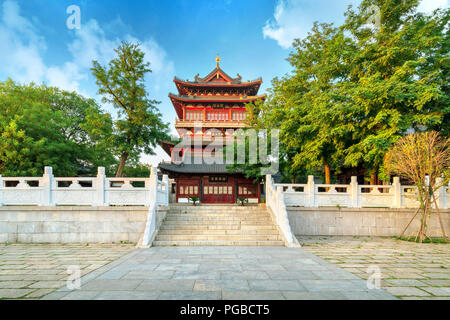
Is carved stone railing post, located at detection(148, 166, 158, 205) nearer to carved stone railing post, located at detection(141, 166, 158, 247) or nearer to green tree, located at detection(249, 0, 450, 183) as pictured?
carved stone railing post, located at detection(141, 166, 158, 247)

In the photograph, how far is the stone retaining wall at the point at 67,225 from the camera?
778 centimetres

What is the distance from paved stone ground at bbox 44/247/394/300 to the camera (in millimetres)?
3408

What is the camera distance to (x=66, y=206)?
7.98 m

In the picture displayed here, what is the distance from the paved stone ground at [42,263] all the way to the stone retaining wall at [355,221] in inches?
263

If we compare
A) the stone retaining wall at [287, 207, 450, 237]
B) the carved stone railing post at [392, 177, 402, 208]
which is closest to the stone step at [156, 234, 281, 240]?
the stone retaining wall at [287, 207, 450, 237]

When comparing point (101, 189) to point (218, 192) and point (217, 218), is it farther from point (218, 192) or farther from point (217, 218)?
point (218, 192)

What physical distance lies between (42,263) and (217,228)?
516 cm

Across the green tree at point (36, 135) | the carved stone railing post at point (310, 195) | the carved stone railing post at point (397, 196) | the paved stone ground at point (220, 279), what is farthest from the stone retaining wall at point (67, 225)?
the carved stone railing post at point (397, 196)

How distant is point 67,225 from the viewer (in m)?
7.82

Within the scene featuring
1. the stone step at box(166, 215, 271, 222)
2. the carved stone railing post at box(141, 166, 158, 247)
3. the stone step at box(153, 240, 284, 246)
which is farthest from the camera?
the stone step at box(166, 215, 271, 222)

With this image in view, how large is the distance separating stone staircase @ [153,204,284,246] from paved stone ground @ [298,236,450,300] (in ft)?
4.85

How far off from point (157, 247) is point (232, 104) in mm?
17752

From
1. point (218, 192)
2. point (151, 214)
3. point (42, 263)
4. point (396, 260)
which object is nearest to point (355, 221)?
point (396, 260)
